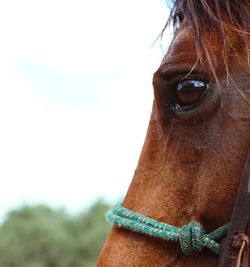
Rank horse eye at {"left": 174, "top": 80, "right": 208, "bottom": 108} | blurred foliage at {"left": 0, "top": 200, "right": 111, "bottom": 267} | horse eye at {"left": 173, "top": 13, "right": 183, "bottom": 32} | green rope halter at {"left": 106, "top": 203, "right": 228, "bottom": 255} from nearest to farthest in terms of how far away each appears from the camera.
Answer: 1. green rope halter at {"left": 106, "top": 203, "right": 228, "bottom": 255}
2. horse eye at {"left": 174, "top": 80, "right": 208, "bottom": 108}
3. horse eye at {"left": 173, "top": 13, "right": 183, "bottom": 32}
4. blurred foliage at {"left": 0, "top": 200, "right": 111, "bottom": 267}

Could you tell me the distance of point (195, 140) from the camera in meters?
2.67

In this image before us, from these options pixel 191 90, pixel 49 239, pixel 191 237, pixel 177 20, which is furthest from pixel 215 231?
pixel 49 239

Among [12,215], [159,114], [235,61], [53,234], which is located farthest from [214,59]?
[12,215]

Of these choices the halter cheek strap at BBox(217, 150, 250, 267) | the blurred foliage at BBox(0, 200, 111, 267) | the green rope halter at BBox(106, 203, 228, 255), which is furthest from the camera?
the blurred foliage at BBox(0, 200, 111, 267)

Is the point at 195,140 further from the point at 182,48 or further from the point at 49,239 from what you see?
the point at 49,239

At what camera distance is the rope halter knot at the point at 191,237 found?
2.55m

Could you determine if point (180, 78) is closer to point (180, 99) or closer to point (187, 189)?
point (180, 99)

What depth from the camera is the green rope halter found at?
255 centimetres

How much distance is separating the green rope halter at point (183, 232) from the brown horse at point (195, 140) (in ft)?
0.11

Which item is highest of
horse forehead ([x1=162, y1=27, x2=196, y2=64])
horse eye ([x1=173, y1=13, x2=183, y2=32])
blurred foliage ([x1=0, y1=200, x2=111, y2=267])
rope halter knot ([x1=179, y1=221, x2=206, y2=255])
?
blurred foliage ([x1=0, y1=200, x2=111, y2=267])

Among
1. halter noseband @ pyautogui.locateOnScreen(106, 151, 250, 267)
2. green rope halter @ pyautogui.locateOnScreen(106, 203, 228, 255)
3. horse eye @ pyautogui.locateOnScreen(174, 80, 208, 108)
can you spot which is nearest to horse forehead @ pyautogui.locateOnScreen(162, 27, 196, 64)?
horse eye @ pyautogui.locateOnScreen(174, 80, 208, 108)

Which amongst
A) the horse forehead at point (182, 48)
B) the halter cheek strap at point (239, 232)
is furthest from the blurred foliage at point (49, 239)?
the halter cheek strap at point (239, 232)

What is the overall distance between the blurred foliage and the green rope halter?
2217cm

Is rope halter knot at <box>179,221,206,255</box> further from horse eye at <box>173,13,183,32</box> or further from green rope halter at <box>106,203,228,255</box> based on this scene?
horse eye at <box>173,13,183,32</box>
